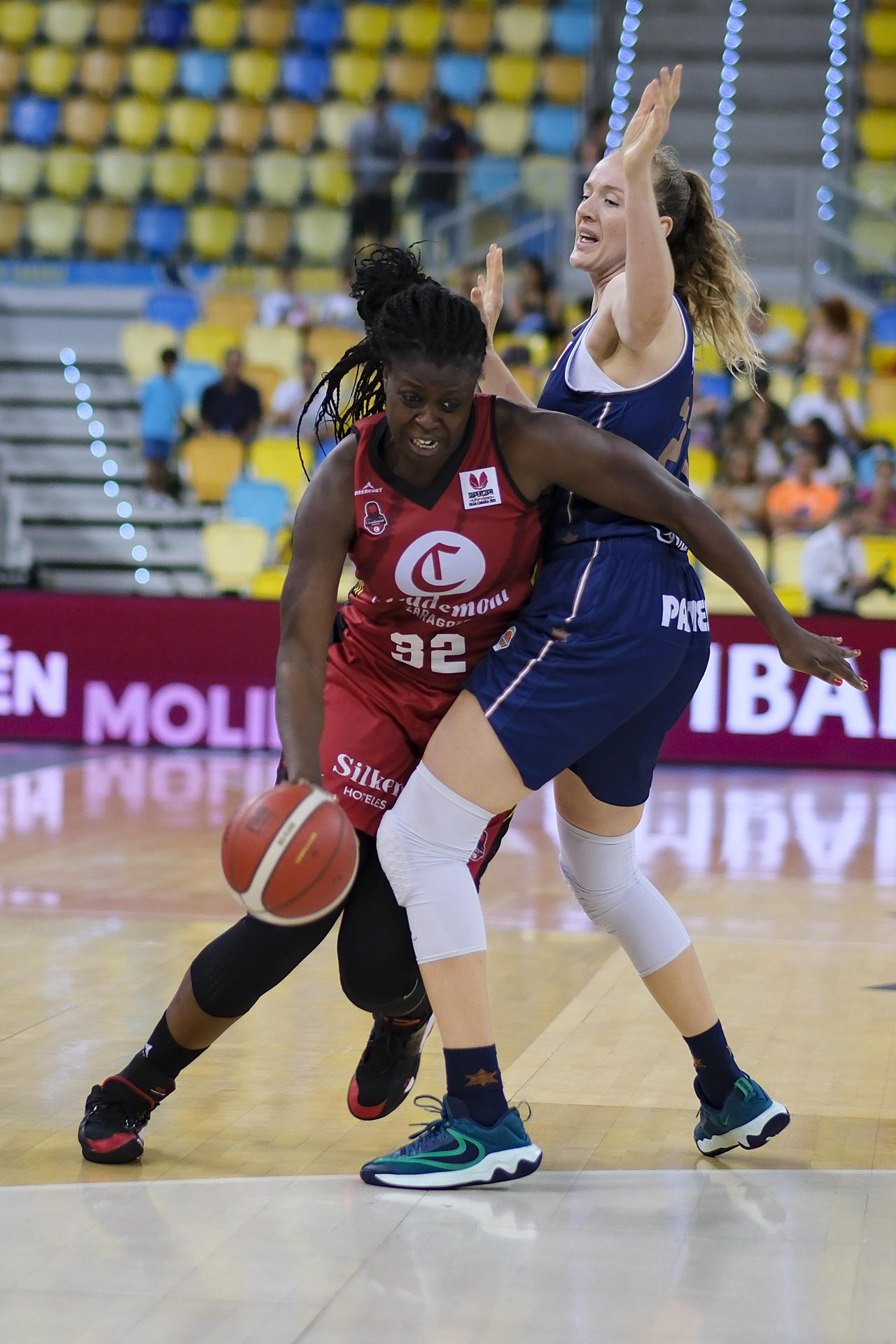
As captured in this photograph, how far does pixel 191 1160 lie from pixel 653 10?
1296 cm

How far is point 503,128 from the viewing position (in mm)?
13195

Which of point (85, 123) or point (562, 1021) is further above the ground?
point (85, 123)

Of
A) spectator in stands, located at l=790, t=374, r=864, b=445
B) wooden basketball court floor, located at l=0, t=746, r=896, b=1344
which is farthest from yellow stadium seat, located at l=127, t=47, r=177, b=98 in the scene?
wooden basketball court floor, located at l=0, t=746, r=896, b=1344

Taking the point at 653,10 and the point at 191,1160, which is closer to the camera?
the point at 191,1160

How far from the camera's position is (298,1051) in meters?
3.76

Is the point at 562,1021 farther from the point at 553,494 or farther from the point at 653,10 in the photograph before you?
the point at 653,10

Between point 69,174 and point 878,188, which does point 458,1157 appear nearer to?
point 878,188

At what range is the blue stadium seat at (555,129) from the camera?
1299 centimetres

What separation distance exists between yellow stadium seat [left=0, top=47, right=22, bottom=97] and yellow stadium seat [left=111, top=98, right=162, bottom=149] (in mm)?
1011

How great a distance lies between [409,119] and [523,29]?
4.00ft

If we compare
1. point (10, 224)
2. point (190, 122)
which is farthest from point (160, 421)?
point (190, 122)

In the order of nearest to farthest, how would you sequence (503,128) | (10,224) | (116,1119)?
1. (116,1119)
2. (10,224)
3. (503,128)

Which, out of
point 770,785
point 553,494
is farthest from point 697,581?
point 770,785

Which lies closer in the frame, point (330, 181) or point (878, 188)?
point (878, 188)
